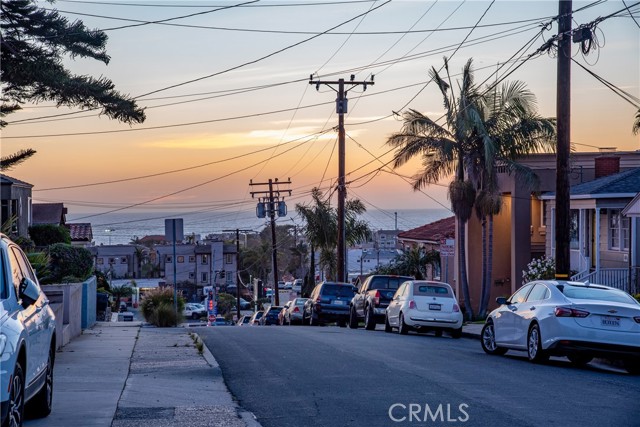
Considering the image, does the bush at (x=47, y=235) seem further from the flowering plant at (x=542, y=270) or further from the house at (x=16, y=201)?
the flowering plant at (x=542, y=270)

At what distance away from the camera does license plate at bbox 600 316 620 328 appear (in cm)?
1623

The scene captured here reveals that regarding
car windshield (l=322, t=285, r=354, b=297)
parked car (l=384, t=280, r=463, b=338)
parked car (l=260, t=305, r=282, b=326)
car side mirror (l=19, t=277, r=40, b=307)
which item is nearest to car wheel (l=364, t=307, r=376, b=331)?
parked car (l=384, t=280, r=463, b=338)

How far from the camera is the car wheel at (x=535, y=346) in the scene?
16891mm

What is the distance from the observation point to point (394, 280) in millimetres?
31344

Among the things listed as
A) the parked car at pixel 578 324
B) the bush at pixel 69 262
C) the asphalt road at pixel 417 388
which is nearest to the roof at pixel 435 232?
the bush at pixel 69 262

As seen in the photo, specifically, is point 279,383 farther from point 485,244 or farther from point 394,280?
point 485,244

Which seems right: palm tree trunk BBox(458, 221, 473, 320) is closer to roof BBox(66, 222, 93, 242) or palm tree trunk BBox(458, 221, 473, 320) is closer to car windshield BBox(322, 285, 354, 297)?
car windshield BBox(322, 285, 354, 297)

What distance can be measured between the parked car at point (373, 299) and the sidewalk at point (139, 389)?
11413 mm

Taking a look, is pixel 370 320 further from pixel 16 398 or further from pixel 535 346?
pixel 16 398

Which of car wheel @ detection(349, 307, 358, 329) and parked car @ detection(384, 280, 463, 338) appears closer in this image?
parked car @ detection(384, 280, 463, 338)

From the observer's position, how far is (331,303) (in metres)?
34.8

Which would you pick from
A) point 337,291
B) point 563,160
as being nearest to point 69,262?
point 337,291

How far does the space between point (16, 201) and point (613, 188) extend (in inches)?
866

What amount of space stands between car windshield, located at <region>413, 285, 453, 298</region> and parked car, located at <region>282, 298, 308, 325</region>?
14296 mm
